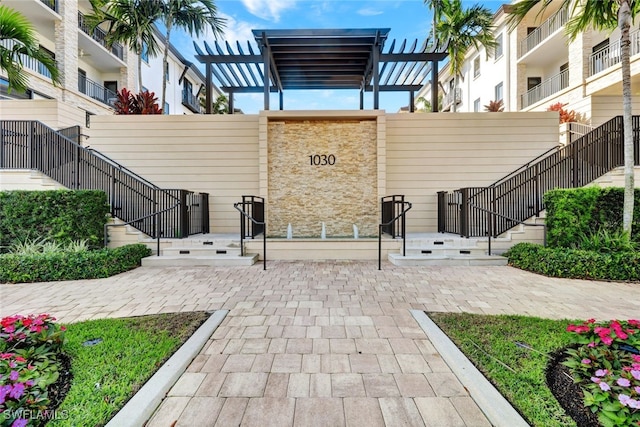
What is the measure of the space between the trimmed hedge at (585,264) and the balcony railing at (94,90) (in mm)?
19110

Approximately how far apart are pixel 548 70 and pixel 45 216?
22.5 meters

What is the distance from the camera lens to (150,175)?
9352 mm

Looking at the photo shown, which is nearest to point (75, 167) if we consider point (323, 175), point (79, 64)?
point (323, 175)

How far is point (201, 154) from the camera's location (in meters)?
9.36

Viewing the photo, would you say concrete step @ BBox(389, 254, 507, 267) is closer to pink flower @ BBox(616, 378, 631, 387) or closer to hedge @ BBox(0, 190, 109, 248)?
pink flower @ BBox(616, 378, 631, 387)

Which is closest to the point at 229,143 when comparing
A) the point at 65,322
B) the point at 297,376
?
the point at 65,322

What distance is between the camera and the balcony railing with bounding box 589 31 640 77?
12402mm

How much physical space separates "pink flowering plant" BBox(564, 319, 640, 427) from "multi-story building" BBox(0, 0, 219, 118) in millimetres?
13398

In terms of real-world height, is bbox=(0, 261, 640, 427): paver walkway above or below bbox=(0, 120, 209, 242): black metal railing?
below

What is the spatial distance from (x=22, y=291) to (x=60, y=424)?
4365 mm

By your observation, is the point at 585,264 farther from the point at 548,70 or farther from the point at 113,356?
the point at 548,70

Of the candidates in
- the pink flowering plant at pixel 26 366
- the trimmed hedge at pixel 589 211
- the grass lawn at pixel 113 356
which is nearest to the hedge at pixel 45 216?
the grass lawn at pixel 113 356

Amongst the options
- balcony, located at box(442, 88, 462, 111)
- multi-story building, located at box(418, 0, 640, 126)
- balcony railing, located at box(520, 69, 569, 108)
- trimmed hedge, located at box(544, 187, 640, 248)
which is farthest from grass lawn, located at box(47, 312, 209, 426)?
balcony, located at box(442, 88, 462, 111)

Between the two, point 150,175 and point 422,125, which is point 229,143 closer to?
point 150,175
